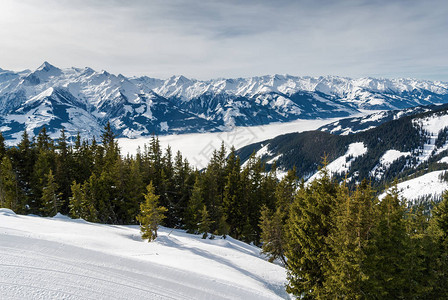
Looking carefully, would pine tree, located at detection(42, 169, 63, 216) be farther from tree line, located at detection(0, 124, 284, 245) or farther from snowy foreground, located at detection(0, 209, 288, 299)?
snowy foreground, located at detection(0, 209, 288, 299)

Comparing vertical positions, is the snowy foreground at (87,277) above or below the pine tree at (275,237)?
above

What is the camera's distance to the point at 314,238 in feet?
57.1

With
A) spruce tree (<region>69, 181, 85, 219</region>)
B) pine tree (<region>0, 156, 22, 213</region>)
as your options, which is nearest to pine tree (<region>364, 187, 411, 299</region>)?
spruce tree (<region>69, 181, 85, 219</region>)

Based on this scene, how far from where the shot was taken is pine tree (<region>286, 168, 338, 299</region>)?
1691cm

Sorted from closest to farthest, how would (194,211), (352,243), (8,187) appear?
(352,243) → (8,187) → (194,211)

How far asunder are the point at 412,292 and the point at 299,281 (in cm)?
802

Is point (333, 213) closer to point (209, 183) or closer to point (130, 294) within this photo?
point (130, 294)

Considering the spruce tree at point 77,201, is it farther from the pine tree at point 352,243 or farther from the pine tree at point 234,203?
the pine tree at point 352,243

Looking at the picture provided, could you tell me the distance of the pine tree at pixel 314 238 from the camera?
55.5 ft

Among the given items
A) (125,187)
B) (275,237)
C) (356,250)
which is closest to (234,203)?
(275,237)

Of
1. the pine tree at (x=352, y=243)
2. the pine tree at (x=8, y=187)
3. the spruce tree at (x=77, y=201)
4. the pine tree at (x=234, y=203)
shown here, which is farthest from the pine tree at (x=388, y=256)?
the pine tree at (x=8, y=187)

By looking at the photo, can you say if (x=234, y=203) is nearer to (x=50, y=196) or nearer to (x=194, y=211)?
(x=194, y=211)

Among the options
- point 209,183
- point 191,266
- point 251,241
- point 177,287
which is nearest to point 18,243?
point 177,287

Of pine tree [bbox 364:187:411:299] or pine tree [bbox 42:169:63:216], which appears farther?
pine tree [bbox 42:169:63:216]
